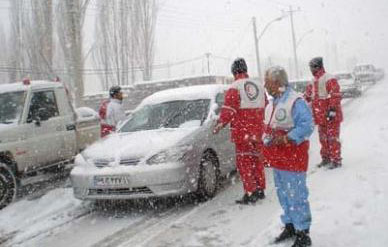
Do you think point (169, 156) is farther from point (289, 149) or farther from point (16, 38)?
point (16, 38)

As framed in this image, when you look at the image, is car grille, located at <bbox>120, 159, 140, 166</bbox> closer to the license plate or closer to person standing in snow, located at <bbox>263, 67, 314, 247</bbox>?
the license plate

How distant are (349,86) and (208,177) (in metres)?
22.8

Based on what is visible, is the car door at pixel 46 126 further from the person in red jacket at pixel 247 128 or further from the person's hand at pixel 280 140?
the person's hand at pixel 280 140

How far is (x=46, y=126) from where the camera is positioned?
29.6ft

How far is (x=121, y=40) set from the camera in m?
37.1

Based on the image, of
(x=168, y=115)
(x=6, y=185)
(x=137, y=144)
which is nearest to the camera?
(x=137, y=144)

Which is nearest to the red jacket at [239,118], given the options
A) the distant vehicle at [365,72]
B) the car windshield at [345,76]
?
the car windshield at [345,76]

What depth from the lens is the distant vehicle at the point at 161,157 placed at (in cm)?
674

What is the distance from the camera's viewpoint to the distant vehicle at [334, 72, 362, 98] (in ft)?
93.5

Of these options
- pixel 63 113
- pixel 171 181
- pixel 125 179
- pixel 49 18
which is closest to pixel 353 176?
pixel 171 181

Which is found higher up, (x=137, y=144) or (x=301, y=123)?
(x=301, y=123)

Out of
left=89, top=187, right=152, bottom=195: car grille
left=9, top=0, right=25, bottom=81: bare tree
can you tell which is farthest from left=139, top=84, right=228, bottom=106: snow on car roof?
left=9, top=0, right=25, bottom=81: bare tree

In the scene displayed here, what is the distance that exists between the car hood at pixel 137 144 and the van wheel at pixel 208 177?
1.57ft

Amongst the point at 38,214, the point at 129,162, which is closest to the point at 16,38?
the point at 38,214
